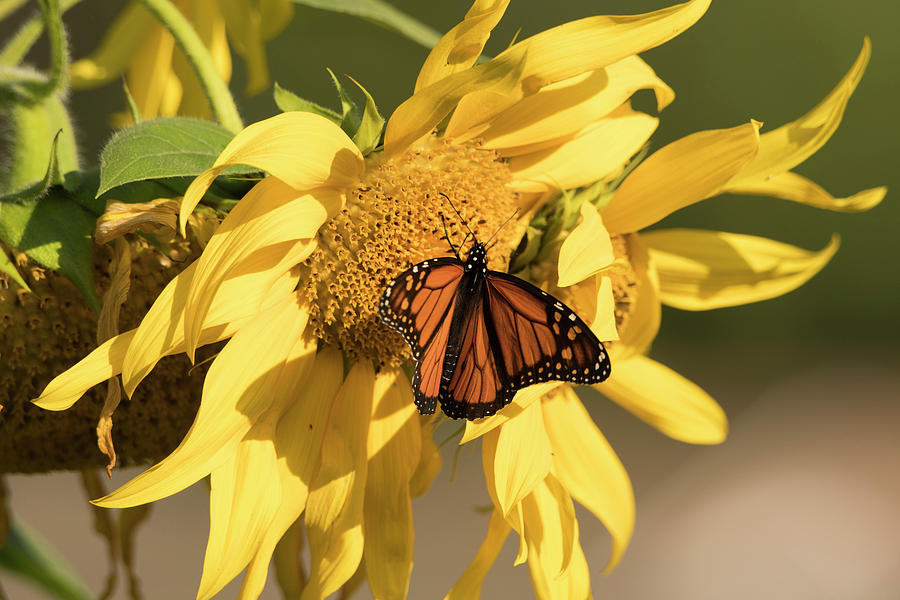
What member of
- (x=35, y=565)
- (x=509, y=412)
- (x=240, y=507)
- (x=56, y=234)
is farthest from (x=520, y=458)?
(x=35, y=565)

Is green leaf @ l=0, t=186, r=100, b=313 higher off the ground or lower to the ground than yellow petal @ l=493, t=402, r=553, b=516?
higher

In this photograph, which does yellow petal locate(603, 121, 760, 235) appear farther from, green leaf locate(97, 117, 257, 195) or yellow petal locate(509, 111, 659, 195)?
green leaf locate(97, 117, 257, 195)

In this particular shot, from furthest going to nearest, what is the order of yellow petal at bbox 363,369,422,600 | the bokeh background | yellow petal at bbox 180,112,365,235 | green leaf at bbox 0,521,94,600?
1. the bokeh background
2. green leaf at bbox 0,521,94,600
3. yellow petal at bbox 363,369,422,600
4. yellow petal at bbox 180,112,365,235

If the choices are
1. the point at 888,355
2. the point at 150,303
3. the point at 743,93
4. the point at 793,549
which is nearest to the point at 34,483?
the point at 793,549

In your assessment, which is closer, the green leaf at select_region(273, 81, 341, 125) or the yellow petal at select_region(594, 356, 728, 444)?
the green leaf at select_region(273, 81, 341, 125)

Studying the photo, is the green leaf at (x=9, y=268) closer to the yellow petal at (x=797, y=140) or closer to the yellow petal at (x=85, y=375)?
the yellow petal at (x=85, y=375)

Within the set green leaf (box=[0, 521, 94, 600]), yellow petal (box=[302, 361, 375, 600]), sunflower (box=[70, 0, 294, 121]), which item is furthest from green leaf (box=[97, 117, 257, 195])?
green leaf (box=[0, 521, 94, 600])

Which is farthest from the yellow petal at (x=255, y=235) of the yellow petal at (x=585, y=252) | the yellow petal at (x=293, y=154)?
the yellow petal at (x=585, y=252)
